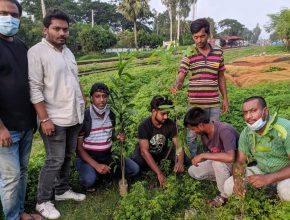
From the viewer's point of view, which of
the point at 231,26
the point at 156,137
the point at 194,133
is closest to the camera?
the point at 156,137

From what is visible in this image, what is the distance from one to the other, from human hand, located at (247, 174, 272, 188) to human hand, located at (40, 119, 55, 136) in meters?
1.89

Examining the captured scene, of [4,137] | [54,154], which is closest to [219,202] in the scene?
[54,154]

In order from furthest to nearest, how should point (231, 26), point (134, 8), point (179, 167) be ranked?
point (231, 26) < point (134, 8) < point (179, 167)

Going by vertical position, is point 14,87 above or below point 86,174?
above

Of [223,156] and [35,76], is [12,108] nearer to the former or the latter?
[35,76]

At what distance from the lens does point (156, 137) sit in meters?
3.91

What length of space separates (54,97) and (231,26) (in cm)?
10645

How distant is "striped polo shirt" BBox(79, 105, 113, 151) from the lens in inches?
145

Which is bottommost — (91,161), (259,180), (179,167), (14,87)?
(179,167)

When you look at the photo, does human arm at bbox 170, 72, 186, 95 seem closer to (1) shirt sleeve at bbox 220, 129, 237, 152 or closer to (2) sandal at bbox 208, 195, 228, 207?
(1) shirt sleeve at bbox 220, 129, 237, 152

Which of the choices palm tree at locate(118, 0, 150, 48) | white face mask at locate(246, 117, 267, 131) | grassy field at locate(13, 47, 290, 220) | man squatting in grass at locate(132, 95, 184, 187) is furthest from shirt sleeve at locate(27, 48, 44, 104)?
palm tree at locate(118, 0, 150, 48)

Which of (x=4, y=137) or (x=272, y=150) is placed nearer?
(x=4, y=137)

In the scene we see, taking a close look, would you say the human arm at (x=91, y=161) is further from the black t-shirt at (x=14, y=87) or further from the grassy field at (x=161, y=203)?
the black t-shirt at (x=14, y=87)

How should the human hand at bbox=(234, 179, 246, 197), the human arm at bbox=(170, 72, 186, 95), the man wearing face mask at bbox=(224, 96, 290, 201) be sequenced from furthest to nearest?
the human arm at bbox=(170, 72, 186, 95) < the man wearing face mask at bbox=(224, 96, 290, 201) < the human hand at bbox=(234, 179, 246, 197)
